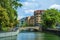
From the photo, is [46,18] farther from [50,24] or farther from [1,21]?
[1,21]

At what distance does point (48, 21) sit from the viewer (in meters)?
89.4

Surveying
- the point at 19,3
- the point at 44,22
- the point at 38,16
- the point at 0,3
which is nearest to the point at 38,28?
the point at 44,22

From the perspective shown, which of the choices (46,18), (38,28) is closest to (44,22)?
(46,18)

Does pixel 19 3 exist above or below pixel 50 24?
above

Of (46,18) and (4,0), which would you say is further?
(46,18)

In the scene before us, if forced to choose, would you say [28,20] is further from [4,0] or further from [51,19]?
[4,0]

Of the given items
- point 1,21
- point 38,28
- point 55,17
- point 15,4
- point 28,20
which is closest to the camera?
point 1,21

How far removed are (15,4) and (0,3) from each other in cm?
975

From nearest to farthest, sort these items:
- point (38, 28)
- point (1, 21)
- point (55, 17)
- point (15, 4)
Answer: point (1, 21)
point (15, 4)
point (55, 17)
point (38, 28)

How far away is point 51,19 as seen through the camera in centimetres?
8781

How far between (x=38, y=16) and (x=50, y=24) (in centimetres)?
6418

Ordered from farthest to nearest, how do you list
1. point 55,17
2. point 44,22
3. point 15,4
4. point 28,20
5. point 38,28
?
1. point 28,20
2. point 38,28
3. point 44,22
4. point 55,17
5. point 15,4

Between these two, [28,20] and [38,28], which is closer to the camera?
[38,28]

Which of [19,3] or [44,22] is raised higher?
[19,3]
